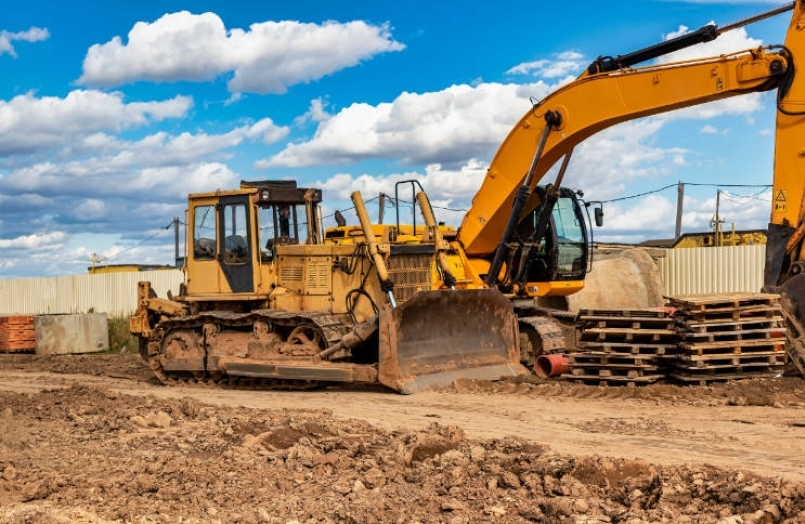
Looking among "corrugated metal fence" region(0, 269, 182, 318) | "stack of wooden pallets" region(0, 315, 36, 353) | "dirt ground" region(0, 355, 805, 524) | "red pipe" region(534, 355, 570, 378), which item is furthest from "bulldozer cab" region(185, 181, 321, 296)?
"corrugated metal fence" region(0, 269, 182, 318)

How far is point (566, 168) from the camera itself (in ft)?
46.7

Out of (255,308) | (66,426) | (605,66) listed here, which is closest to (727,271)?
(605,66)

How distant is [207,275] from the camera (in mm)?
14625

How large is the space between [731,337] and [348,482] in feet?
20.3

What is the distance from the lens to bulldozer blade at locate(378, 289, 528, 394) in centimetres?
1199

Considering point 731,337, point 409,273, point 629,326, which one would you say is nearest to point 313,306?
point 409,273

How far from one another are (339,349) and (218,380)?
257cm

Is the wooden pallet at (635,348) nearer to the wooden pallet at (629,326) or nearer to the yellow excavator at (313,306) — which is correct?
the wooden pallet at (629,326)

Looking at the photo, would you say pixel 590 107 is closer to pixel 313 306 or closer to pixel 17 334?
pixel 313 306

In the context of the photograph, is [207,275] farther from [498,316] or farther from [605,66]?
[605,66]

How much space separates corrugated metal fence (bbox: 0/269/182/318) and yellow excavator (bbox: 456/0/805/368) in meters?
16.3

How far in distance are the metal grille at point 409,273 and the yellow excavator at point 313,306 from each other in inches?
0.6

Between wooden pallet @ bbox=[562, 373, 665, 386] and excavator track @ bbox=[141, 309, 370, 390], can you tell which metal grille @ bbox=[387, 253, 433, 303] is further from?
wooden pallet @ bbox=[562, 373, 665, 386]

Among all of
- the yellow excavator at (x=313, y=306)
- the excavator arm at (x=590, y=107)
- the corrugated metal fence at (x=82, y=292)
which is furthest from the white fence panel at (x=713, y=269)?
the corrugated metal fence at (x=82, y=292)
